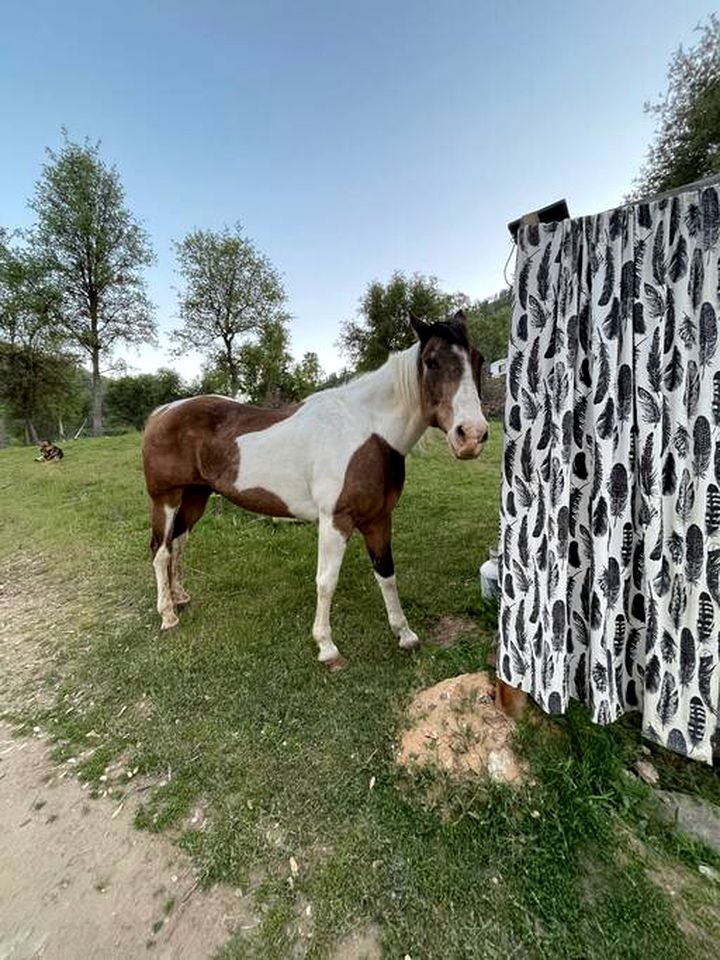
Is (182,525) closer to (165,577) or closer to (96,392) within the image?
(165,577)

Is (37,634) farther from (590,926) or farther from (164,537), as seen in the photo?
(590,926)

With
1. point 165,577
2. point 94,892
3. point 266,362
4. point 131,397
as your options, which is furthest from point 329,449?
point 131,397

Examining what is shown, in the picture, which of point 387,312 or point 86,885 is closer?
point 86,885

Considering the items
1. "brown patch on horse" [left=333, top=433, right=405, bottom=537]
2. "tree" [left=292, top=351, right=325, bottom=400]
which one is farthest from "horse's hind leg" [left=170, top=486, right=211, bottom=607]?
"tree" [left=292, top=351, right=325, bottom=400]

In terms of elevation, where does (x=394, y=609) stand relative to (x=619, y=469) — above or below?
below

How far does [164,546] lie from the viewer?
9.87ft

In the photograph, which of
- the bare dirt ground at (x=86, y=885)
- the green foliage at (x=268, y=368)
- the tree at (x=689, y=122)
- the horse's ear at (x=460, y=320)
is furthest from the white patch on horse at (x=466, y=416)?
the green foliage at (x=268, y=368)

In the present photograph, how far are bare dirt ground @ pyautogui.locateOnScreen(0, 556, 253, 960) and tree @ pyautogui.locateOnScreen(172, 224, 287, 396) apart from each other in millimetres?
18016

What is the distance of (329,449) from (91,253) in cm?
1878

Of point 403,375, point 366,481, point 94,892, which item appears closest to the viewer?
point 94,892

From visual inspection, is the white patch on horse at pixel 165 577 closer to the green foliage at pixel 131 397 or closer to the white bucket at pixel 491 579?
the white bucket at pixel 491 579

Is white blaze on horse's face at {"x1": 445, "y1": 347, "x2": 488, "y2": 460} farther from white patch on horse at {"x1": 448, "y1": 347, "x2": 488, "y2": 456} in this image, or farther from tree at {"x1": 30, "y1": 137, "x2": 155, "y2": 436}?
tree at {"x1": 30, "y1": 137, "x2": 155, "y2": 436}

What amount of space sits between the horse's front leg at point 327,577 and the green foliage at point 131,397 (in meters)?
35.7

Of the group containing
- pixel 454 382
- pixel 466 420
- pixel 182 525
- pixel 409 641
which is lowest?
pixel 409 641
